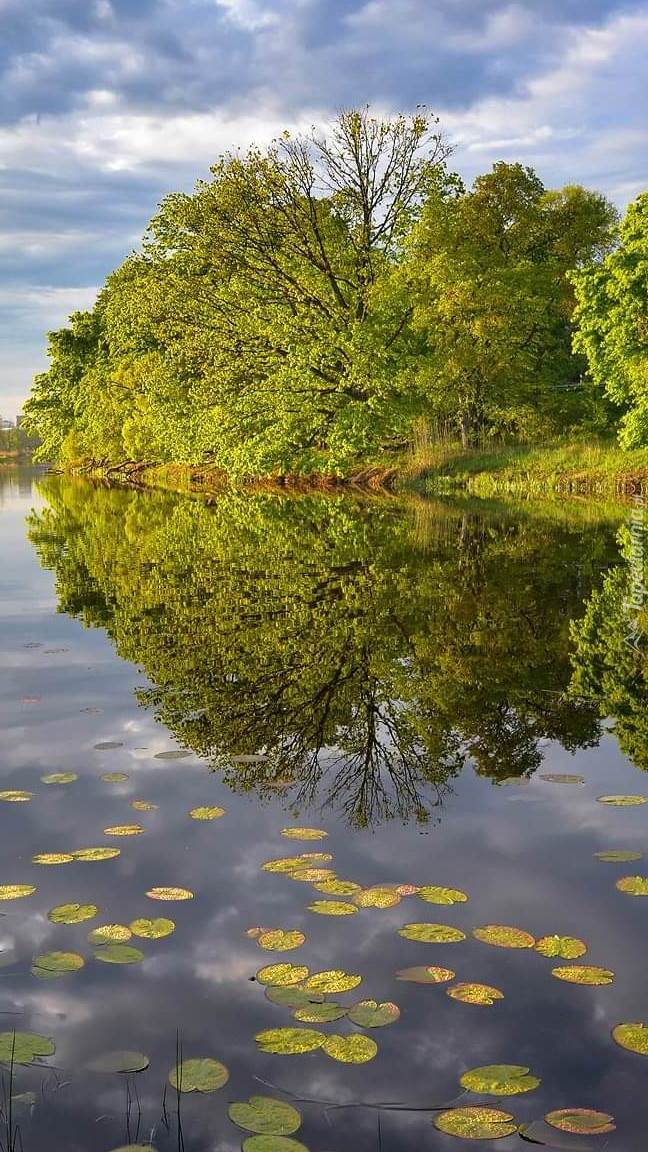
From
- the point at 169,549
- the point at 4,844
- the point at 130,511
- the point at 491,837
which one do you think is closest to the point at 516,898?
the point at 491,837

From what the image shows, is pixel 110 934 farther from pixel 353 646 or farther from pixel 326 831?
pixel 353 646

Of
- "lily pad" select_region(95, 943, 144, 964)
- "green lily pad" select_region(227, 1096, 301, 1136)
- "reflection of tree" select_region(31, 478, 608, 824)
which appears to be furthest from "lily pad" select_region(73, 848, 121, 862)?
"green lily pad" select_region(227, 1096, 301, 1136)

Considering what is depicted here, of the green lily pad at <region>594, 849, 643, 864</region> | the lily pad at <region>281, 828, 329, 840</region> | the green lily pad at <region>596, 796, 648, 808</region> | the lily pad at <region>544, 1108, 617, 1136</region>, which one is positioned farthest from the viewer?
the green lily pad at <region>596, 796, 648, 808</region>

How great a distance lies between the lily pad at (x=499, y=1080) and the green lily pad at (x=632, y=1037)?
1.41 feet

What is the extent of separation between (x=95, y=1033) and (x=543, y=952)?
200 cm

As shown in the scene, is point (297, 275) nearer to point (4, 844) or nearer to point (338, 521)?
point (338, 521)

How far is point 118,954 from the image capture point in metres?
4.22

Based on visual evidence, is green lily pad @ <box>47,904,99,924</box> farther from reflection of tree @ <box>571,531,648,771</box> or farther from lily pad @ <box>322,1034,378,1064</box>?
reflection of tree @ <box>571,531,648,771</box>

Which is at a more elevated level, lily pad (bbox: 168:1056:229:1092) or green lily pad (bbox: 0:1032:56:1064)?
green lily pad (bbox: 0:1032:56:1064)

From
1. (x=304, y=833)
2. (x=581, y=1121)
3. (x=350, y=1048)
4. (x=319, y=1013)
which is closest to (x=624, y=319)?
(x=304, y=833)

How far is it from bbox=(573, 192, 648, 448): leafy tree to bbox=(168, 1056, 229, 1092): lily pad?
36552 millimetres

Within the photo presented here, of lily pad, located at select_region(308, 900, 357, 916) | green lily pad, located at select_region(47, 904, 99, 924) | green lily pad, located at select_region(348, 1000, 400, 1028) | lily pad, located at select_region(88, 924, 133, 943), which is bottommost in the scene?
green lily pad, located at select_region(348, 1000, 400, 1028)

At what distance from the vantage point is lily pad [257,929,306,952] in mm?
4254

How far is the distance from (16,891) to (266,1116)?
2.24 m
